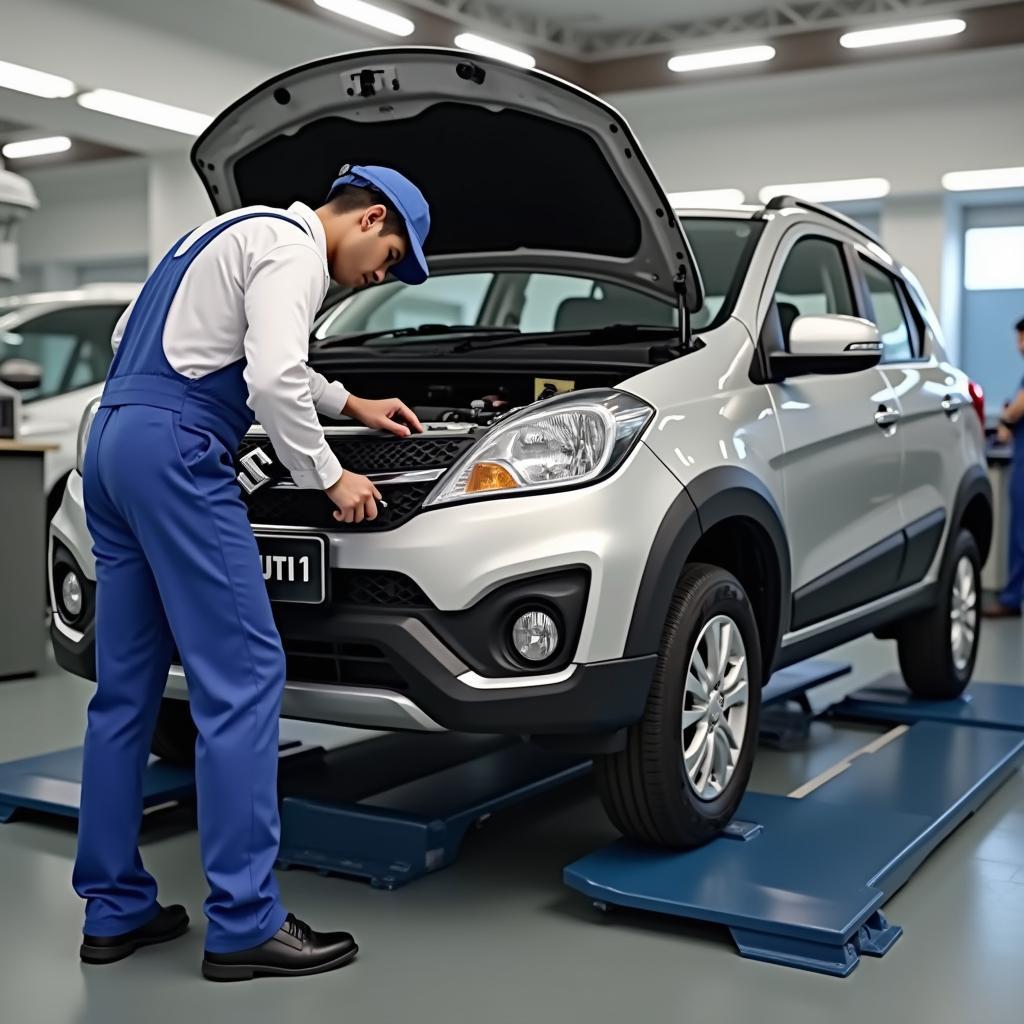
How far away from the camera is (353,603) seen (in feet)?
8.32

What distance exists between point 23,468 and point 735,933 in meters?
3.79

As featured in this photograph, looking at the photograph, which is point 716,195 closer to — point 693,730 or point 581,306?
point 581,306

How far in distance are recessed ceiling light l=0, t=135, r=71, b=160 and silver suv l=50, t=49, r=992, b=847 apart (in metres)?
11.1

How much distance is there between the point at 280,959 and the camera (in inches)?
90.7

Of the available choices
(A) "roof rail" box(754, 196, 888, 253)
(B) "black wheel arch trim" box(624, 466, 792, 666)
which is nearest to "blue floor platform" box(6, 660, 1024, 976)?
(B) "black wheel arch trim" box(624, 466, 792, 666)

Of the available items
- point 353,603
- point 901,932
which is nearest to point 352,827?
point 353,603

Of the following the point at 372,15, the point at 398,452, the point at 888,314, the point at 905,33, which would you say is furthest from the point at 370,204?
the point at 905,33

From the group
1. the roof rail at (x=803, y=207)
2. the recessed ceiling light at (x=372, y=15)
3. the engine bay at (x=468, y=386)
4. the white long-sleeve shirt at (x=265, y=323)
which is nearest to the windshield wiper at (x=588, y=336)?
the engine bay at (x=468, y=386)

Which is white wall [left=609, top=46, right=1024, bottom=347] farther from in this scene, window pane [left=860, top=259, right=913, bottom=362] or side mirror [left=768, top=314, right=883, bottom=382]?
side mirror [left=768, top=314, right=883, bottom=382]

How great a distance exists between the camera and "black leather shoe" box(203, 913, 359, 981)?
230 cm

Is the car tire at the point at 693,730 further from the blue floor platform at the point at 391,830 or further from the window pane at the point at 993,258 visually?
the window pane at the point at 993,258

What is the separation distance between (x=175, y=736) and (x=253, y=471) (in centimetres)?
112

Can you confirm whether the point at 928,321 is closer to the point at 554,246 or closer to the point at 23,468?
the point at 554,246

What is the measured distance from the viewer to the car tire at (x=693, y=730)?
8.60 ft
